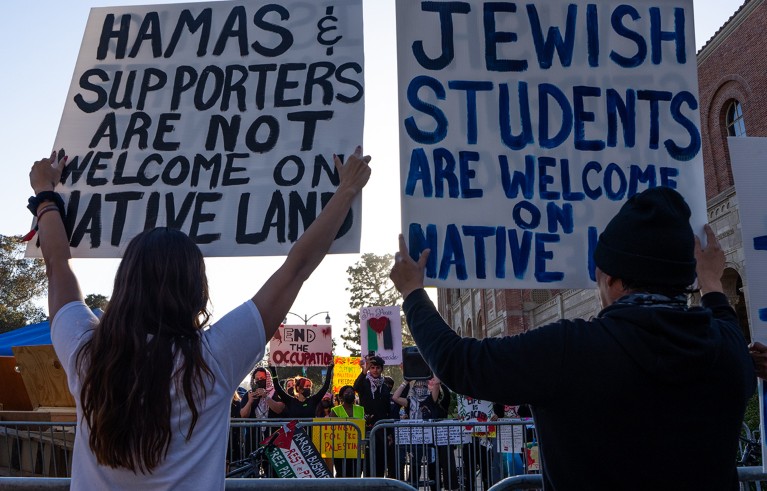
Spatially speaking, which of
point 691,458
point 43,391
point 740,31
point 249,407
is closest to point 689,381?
point 691,458

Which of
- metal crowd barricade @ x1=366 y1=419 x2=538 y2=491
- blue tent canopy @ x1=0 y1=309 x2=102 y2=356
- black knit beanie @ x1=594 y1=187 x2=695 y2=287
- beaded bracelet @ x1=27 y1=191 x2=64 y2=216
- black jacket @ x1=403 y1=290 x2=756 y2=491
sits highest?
blue tent canopy @ x1=0 y1=309 x2=102 y2=356

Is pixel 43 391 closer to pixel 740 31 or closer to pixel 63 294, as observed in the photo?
pixel 63 294

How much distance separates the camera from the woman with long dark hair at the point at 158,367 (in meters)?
1.72

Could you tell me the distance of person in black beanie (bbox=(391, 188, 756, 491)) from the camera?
1756 millimetres

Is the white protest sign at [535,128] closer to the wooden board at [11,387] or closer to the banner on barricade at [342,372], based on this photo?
the wooden board at [11,387]

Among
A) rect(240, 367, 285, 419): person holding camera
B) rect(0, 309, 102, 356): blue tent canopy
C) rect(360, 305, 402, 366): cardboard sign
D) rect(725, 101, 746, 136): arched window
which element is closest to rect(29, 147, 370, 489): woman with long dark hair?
rect(240, 367, 285, 419): person holding camera

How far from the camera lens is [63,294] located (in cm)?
209

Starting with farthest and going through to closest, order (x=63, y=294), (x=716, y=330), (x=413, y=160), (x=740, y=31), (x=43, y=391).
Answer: (x=740, y=31) < (x=43, y=391) < (x=413, y=160) < (x=63, y=294) < (x=716, y=330)

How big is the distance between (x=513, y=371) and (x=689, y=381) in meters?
0.42

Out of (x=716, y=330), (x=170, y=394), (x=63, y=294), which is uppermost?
(x=63, y=294)

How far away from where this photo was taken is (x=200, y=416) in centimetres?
179

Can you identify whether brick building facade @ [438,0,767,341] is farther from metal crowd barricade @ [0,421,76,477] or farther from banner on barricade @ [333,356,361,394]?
metal crowd barricade @ [0,421,76,477]

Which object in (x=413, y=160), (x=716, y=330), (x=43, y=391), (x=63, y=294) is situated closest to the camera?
(x=716, y=330)

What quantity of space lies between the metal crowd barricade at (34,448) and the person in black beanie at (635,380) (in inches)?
230
